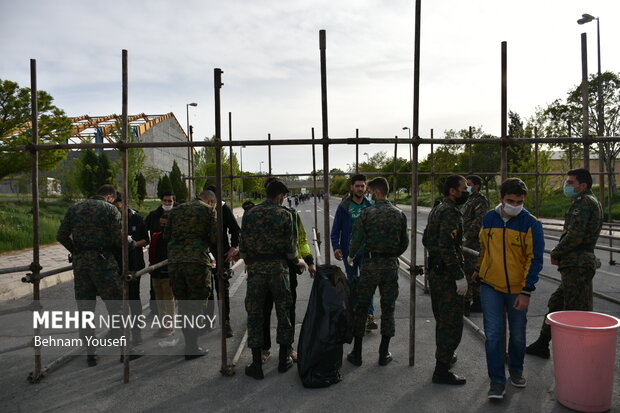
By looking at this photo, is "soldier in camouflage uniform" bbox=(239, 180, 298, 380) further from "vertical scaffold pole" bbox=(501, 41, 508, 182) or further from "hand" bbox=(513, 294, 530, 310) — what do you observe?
"vertical scaffold pole" bbox=(501, 41, 508, 182)

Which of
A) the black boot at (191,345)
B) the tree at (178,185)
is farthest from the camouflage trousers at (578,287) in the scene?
the tree at (178,185)

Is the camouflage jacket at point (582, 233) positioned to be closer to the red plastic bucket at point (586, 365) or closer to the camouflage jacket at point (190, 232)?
the red plastic bucket at point (586, 365)

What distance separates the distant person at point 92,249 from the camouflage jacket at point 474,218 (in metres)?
4.48

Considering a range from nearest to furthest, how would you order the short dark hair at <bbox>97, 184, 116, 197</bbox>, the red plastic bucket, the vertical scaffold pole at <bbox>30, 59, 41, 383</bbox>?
the red plastic bucket, the vertical scaffold pole at <bbox>30, 59, 41, 383</bbox>, the short dark hair at <bbox>97, 184, 116, 197</bbox>

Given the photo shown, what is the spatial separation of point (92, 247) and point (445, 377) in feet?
12.1

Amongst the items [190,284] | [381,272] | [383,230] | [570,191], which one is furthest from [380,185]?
[190,284]

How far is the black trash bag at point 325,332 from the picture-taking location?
12.6ft

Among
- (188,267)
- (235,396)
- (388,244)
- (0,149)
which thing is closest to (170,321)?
(188,267)

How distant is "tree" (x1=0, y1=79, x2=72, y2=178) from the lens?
53.9 feet

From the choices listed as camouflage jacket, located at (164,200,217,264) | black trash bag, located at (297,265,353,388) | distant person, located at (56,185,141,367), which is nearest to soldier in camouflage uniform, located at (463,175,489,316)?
black trash bag, located at (297,265,353,388)

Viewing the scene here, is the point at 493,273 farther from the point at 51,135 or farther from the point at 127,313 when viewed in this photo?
the point at 51,135

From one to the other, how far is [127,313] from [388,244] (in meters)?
2.58

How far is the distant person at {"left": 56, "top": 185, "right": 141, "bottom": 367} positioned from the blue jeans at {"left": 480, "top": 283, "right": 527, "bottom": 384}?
354cm

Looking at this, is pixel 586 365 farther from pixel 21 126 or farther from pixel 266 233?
pixel 21 126
